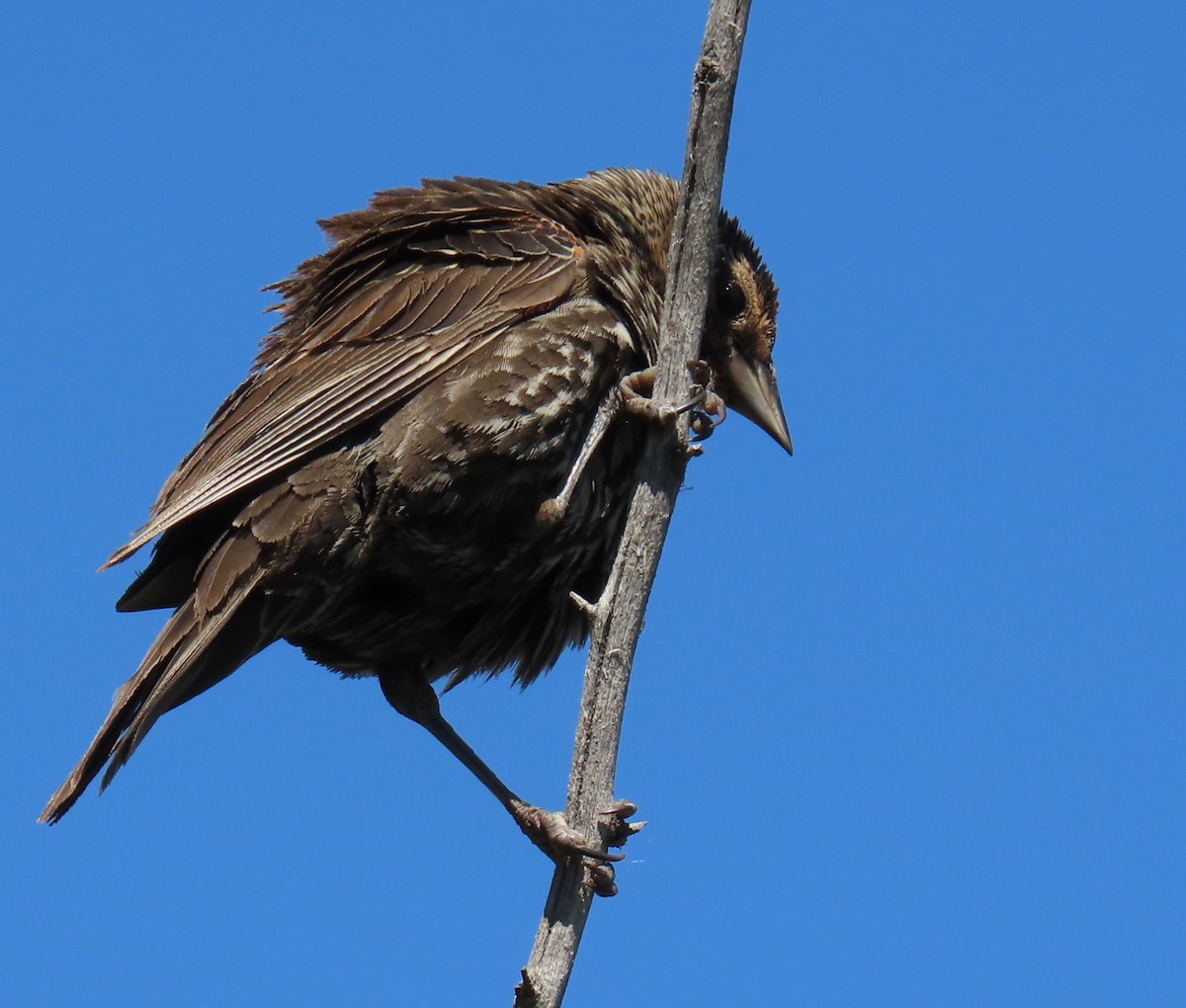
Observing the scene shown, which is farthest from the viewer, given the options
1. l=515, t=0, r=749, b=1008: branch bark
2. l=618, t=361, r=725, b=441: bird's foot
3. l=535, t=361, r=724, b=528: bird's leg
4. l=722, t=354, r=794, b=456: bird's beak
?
l=722, t=354, r=794, b=456: bird's beak

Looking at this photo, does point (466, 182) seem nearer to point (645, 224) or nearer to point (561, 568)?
point (645, 224)

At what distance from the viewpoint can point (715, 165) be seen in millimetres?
4723

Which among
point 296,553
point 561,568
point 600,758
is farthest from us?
point 561,568

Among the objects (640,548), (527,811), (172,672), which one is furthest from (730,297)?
(172,672)

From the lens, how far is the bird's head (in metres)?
6.10

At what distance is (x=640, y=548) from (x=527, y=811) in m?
1.18

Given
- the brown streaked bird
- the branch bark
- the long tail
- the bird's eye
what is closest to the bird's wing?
the brown streaked bird

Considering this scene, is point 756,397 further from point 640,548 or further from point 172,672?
point 172,672

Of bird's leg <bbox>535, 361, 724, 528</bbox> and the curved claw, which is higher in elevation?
bird's leg <bbox>535, 361, 724, 528</bbox>

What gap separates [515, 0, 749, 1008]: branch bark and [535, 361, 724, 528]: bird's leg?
447mm

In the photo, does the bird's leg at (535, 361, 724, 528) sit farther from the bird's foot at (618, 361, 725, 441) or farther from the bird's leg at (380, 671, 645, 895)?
the bird's leg at (380, 671, 645, 895)

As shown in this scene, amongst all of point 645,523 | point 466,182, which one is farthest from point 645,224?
point 645,523

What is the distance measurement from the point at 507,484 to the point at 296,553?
720mm

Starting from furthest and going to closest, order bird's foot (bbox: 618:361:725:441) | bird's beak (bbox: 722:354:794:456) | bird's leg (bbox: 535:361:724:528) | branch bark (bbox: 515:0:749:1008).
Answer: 1. bird's beak (bbox: 722:354:794:456)
2. bird's leg (bbox: 535:361:724:528)
3. bird's foot (bbox: 618:361:725:441)
4. branch bark (bbox: 515:0:749:1008)
